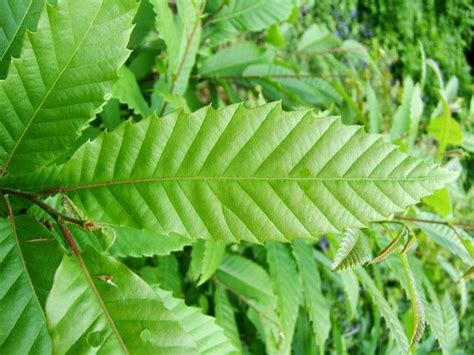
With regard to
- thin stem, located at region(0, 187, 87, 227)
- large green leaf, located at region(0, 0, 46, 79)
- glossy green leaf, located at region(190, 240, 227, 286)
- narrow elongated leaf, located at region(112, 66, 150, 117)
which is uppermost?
narrow elongated leaf, located at region(112, 66, 150, 117)

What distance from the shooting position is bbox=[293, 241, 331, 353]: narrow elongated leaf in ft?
3.74

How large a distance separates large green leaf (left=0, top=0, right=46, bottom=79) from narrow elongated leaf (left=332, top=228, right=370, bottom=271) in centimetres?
50

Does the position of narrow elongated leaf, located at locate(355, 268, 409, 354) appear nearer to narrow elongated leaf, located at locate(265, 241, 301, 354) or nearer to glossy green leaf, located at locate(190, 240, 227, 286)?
narrow elongated leaf, located at locate(265, 241, 301, 354)

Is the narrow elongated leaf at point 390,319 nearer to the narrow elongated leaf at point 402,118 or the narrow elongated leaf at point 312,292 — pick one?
the narrow elongated leaf at point 312,292

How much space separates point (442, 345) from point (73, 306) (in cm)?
86

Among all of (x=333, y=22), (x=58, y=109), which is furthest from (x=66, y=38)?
(x=333, y=22)

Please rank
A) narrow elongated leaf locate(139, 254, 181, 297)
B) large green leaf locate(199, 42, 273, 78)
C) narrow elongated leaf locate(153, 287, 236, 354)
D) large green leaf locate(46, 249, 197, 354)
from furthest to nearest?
large green leaf locate(199, 42, 273, 78) → narrow elongated leaf locate(139, 254, 181, 297) → narrow elongated leaf locate(153, 287, 236, 354) → large green leaf locate(46, 249, 197, 354)

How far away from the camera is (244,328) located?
1.55 metres

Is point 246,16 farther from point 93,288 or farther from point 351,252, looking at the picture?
point 93,288

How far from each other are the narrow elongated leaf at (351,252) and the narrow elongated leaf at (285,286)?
0.38 meters

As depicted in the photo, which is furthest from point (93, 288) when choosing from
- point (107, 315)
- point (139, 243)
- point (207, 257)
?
point (207, 257)

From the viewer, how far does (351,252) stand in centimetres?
73

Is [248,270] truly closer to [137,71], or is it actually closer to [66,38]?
[137,71]

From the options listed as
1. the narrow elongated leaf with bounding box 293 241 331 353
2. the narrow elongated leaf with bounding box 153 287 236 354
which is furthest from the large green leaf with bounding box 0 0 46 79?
the narrow elongated leaf with bounding box 293 241 331 353
